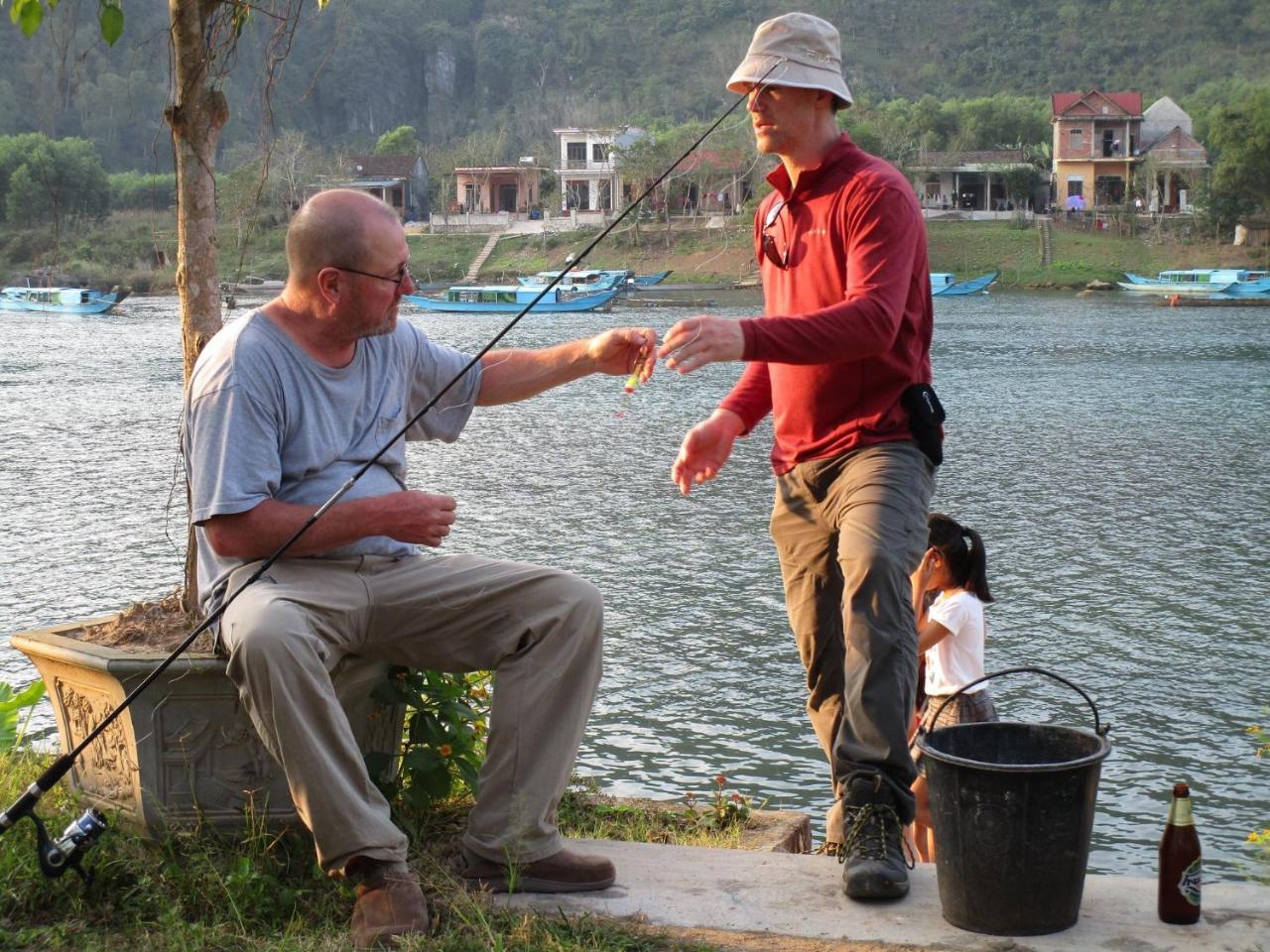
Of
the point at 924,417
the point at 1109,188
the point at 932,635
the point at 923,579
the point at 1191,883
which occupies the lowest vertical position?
the point at 1191,883

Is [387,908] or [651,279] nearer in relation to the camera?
[387,908]

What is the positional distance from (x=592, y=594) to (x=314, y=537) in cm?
63

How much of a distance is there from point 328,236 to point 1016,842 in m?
1.98

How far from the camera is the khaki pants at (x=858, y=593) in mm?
3551

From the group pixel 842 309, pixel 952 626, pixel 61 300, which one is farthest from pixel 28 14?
pixel 61 300

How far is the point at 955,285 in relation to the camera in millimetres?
63094

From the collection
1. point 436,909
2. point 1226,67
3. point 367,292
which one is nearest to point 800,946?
point 436,909

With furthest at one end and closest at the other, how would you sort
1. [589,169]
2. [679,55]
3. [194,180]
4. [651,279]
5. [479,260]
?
[679,55], [589,169], [479,260], [651,279], [194,180]

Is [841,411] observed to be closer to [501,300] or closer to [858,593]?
[858,593]

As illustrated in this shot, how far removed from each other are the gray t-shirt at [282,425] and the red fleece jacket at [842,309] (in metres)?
0.90

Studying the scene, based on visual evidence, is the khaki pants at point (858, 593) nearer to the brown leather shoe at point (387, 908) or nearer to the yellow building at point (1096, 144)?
the brown leather shoe at point (387, 908)

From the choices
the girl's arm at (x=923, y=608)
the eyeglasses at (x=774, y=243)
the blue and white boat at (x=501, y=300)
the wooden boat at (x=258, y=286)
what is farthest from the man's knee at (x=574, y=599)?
the wooden boat at (x=258, y=286)

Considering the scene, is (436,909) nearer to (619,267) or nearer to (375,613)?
(375,613)

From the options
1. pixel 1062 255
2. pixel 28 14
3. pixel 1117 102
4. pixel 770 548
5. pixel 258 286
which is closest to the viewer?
pixel 28 14
